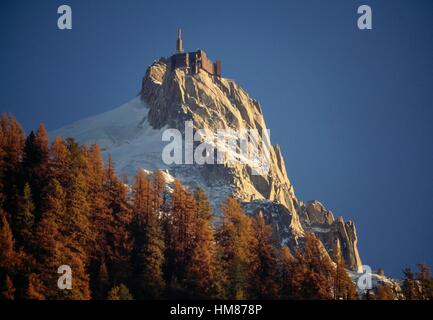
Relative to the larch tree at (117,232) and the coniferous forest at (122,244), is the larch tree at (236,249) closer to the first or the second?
the coniferous forest at (122,244)

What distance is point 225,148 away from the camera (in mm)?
197750

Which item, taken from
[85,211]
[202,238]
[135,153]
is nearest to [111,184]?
[85,211]

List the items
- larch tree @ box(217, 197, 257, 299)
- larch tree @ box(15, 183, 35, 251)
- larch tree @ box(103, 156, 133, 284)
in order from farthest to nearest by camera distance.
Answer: larch tree @ box(103, 156, 133, 284) → larch tree @ box(217, 197, 257, 299) → larch tree @ box(15, 183, 35, 251)

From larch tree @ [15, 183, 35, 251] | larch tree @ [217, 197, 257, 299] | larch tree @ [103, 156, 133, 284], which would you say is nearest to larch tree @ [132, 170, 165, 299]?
larch tree @ [103, 156, 133, 284]

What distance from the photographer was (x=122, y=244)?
83812 mm

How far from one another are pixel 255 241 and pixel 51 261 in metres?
24.7

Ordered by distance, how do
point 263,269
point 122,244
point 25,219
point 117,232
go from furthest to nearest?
1. point 117,232
2. point 122,244
3. point 263,269
4. point 25,219

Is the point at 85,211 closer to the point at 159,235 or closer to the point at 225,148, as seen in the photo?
the point at 159,235

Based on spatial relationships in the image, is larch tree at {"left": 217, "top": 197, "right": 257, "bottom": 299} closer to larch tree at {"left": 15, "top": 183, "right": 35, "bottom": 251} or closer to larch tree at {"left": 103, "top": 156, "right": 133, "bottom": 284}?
larch tree at {"left": 103, "top": 156, "right": 133, "bottom": 284}

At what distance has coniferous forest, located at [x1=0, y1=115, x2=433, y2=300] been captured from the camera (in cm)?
7431

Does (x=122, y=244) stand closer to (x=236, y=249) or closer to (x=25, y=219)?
(x=25, y=219)

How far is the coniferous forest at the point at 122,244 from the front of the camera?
74.3 meters

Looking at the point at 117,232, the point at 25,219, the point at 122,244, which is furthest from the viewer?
the point at 117,232

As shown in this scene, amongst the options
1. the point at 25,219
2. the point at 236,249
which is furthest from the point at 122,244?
the point at 236,249
